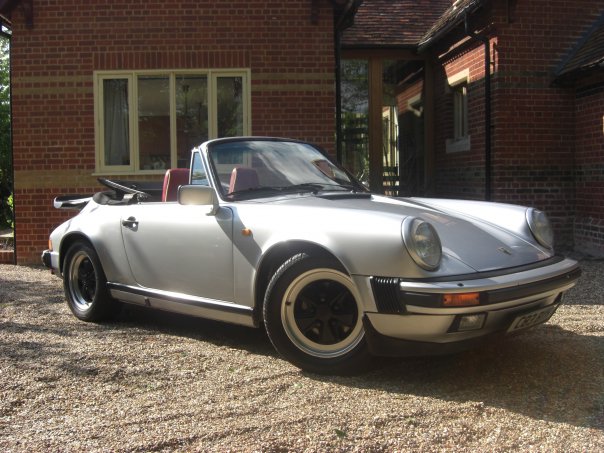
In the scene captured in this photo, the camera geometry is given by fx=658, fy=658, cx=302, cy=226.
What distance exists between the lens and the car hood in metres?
3.52

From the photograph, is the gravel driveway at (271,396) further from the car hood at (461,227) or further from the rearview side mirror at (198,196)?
the rearview side mirror at (198,196)

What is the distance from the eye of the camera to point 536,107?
952cm

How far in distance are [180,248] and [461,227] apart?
1.82m

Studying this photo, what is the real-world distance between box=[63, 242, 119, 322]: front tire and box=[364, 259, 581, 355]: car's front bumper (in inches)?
101

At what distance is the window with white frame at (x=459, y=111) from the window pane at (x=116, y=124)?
5.30 meters

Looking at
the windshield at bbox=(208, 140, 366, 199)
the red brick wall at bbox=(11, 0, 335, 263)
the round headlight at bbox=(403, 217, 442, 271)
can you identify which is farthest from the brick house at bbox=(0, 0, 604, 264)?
the round headlight at bbox=(403, 217, 442, 271)

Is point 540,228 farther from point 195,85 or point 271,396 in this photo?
point 195,85

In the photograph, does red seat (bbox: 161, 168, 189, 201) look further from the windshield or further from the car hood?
the car hood

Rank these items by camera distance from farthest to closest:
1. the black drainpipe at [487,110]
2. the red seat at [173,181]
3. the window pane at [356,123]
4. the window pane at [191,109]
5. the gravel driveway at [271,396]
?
1. the window pane at [356,123]
2. the black drainpipe at [487,110]
3. the window pane at [191,109]
4. the red seat at [173,181]
5. the gravel driveway at [271,396]

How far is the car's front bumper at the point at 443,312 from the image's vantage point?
10.6 ft

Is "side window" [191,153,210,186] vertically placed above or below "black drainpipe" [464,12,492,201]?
below

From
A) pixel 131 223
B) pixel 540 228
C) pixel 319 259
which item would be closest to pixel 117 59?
pixel 131 223

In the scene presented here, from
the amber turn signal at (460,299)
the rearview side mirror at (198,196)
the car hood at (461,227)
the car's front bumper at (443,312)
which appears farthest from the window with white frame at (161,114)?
the amber turn signal at (460,299)

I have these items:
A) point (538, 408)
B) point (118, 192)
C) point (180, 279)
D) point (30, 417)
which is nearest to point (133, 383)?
point (30, 417)
